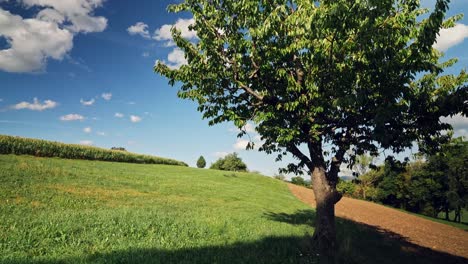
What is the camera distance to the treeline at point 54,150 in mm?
41750

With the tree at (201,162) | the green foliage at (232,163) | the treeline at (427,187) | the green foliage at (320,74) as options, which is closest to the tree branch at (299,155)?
the green foliage at (320,74)

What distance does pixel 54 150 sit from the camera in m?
48.7

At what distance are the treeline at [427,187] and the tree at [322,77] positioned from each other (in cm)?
4080

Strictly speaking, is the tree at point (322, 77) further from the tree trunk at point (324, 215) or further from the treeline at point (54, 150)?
the treeline at point (54, 150)

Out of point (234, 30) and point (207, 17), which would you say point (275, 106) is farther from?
point (207, 17)

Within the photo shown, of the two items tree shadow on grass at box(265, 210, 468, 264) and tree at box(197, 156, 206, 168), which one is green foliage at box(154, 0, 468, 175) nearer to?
tree shadow on grass at box(265, 210, 468, 264)

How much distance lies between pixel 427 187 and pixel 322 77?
69663 mm

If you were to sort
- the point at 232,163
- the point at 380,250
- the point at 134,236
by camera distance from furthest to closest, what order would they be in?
the point at 232,163
the point at 380,250
the point at 134,236

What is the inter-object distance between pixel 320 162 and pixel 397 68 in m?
5.60

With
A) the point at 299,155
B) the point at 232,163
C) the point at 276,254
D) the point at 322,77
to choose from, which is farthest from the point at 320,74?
the point at 232,163

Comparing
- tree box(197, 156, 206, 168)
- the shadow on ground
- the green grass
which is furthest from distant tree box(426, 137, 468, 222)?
tree box(197, 156, 206, 168)

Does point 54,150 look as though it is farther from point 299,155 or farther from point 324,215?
point 324,215

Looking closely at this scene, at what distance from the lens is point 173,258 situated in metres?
10.4

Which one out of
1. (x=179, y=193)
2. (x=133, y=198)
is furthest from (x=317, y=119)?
(x=179, y=193)
